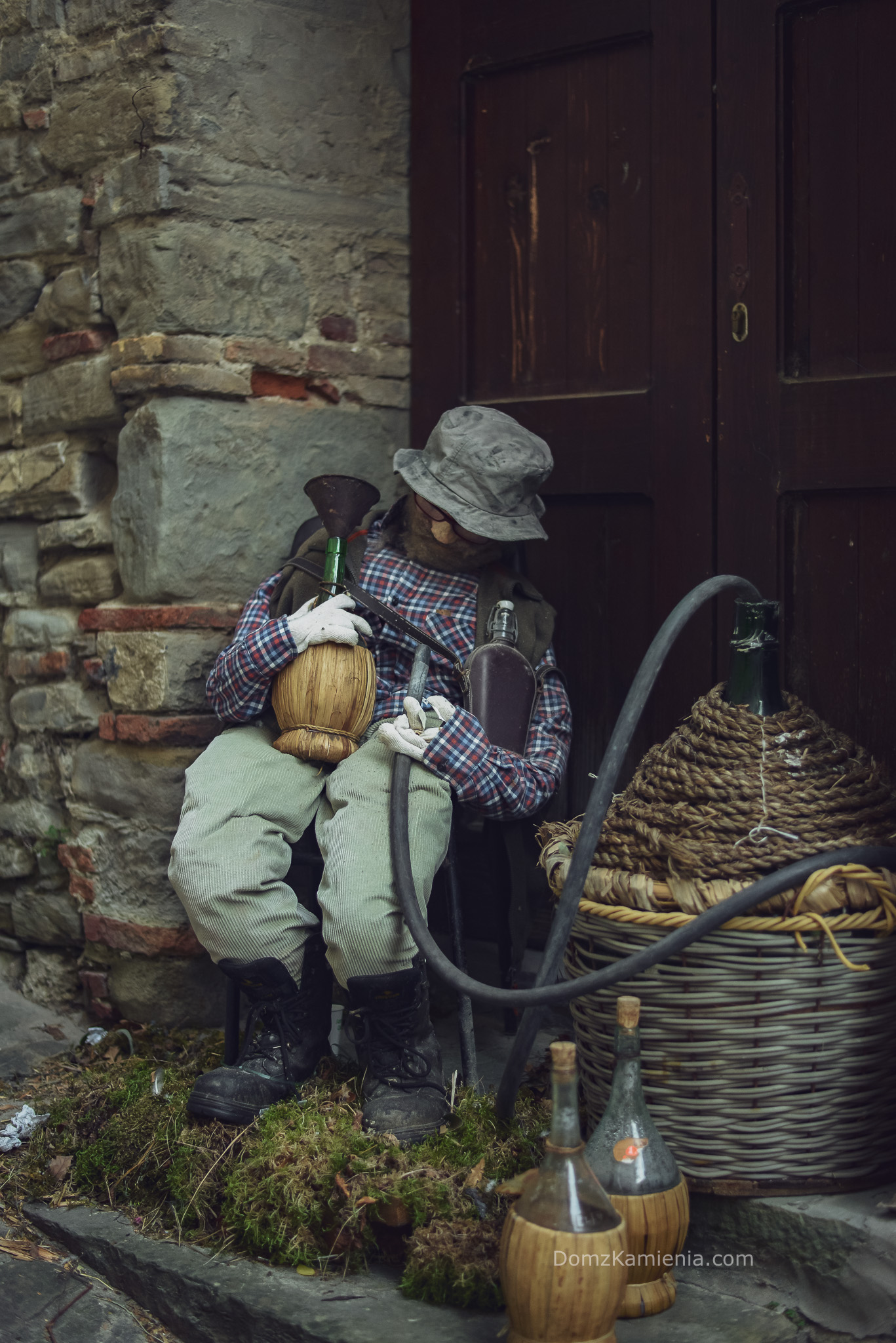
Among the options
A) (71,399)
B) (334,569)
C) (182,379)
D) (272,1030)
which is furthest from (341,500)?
(272,1030)

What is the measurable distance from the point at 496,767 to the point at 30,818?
56.8 inches

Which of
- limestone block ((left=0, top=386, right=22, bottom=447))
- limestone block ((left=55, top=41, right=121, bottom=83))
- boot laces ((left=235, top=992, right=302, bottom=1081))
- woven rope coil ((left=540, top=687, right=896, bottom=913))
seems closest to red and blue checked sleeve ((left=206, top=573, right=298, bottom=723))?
boot laces ((left=235, top=992, right=302, bottom=1081))

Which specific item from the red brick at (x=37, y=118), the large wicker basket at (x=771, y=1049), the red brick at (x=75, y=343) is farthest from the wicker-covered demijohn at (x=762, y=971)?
the red brick at (x=37, y=118)

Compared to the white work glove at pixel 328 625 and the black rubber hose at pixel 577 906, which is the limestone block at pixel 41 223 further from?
the black rubber hose at pixel 577 906

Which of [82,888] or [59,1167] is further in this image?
[82,888]

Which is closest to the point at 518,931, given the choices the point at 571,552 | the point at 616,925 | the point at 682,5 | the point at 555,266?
the point at 616,925

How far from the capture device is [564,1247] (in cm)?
179

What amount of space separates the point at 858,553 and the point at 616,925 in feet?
3.50

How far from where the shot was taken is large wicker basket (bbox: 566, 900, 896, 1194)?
207cm

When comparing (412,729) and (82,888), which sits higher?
(412,729)

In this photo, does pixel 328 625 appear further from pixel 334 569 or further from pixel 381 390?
pixel 381 390

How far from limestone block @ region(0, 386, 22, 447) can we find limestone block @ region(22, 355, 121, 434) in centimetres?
3

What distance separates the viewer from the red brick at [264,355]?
10.4ft

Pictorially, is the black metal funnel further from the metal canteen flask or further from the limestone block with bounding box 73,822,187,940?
the limestone block with bounding box 73,822,187,940
